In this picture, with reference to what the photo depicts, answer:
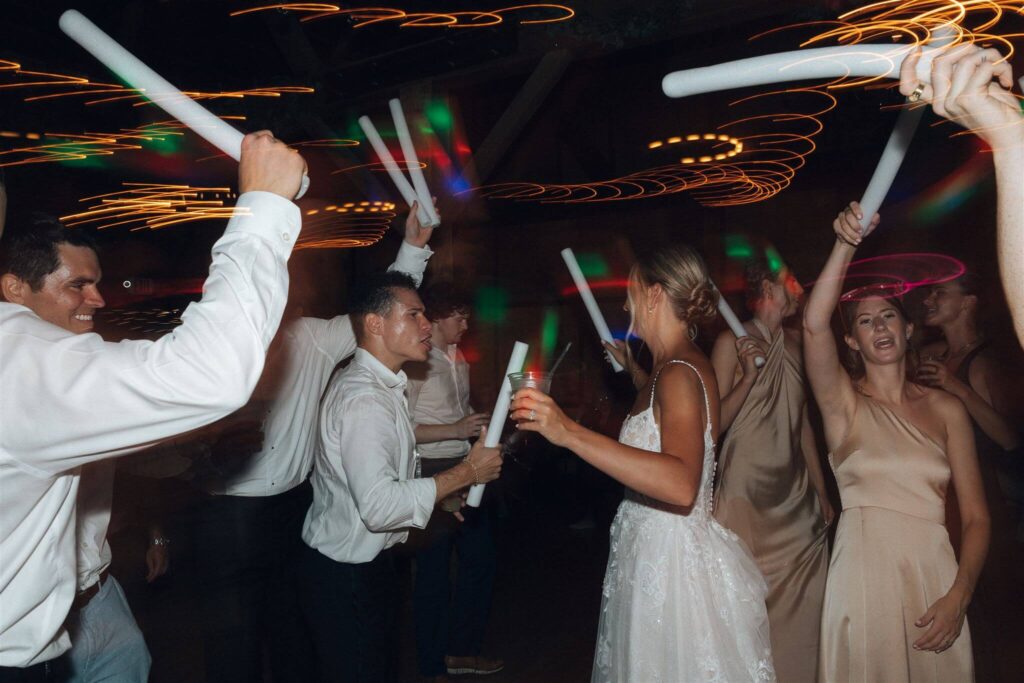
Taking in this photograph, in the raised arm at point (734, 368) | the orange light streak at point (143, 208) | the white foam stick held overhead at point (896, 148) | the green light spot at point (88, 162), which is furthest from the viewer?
the green light spot at point (88, 162)

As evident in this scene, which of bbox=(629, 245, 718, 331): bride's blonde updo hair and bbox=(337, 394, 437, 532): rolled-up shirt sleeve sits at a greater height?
bbox=(629, 245, 718, 331): bride's blonde updo hair

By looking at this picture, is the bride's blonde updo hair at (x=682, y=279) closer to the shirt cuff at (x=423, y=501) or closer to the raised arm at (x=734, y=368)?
the raised arm at (x=734, y=368)

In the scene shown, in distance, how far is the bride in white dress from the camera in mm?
1958

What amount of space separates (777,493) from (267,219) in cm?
280

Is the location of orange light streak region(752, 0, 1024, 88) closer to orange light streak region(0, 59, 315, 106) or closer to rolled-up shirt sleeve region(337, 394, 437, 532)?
rolled-up shirt sleeve region(337, 394, 437, 532)

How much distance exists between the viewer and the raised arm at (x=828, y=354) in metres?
2.39

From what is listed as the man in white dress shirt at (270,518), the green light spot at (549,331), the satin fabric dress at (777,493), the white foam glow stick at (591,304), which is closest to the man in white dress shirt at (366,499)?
the man in white dress shirt at (270,518)

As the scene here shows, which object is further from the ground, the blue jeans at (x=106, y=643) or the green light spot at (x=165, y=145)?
the green light spot at (x=165, y=145)

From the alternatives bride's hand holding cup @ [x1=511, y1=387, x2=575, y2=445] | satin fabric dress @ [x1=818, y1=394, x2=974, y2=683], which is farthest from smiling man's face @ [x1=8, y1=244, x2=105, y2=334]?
satin fabric dress @ [x1=818, y1=394, x2=974, y2=683]

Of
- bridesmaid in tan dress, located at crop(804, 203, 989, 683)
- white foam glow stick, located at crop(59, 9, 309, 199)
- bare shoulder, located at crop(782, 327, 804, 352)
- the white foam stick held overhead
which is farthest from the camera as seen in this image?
Result: bare shoulder, located at crop(782, 327, 804, 352)

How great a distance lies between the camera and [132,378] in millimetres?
1195

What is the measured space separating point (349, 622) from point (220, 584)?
851mm

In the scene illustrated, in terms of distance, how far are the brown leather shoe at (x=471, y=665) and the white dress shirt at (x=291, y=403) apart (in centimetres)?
137

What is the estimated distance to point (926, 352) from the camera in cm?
427
